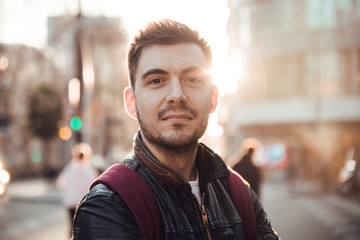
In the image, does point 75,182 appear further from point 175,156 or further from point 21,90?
point 21,90

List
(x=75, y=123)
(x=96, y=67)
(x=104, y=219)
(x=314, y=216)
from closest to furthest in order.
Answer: (x=104, y=219), (x=314, y=216), (x=75, y=123), (x=96, y=67)

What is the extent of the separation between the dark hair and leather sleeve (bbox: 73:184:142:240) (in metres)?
0.68

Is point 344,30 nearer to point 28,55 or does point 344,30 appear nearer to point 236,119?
point 236,119

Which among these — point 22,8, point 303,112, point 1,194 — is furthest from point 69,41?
point 303,112

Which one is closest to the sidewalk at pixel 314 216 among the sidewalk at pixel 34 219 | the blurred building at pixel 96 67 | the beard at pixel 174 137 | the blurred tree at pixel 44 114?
the sidewalk at pixel 34 219

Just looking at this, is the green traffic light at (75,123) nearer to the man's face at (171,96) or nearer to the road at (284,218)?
the road at (284,218)

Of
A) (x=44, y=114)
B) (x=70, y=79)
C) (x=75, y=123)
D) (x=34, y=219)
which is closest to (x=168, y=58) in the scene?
(x=34, y=219)

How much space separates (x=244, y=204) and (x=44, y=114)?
3573 centimetres

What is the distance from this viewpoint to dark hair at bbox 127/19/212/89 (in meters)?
2.20

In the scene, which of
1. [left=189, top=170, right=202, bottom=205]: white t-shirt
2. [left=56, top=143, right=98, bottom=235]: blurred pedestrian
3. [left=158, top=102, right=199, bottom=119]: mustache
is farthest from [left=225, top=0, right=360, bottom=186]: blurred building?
[left=158, top=102, right=199, bottom=119]: mustache

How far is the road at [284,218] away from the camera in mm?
10430

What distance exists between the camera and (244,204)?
2.23 metres

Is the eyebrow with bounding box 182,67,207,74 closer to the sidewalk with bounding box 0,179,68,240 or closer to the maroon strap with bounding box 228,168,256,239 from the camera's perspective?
the maroon strap with bounding box 228,168,256,239

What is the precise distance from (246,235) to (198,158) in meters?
0.42
